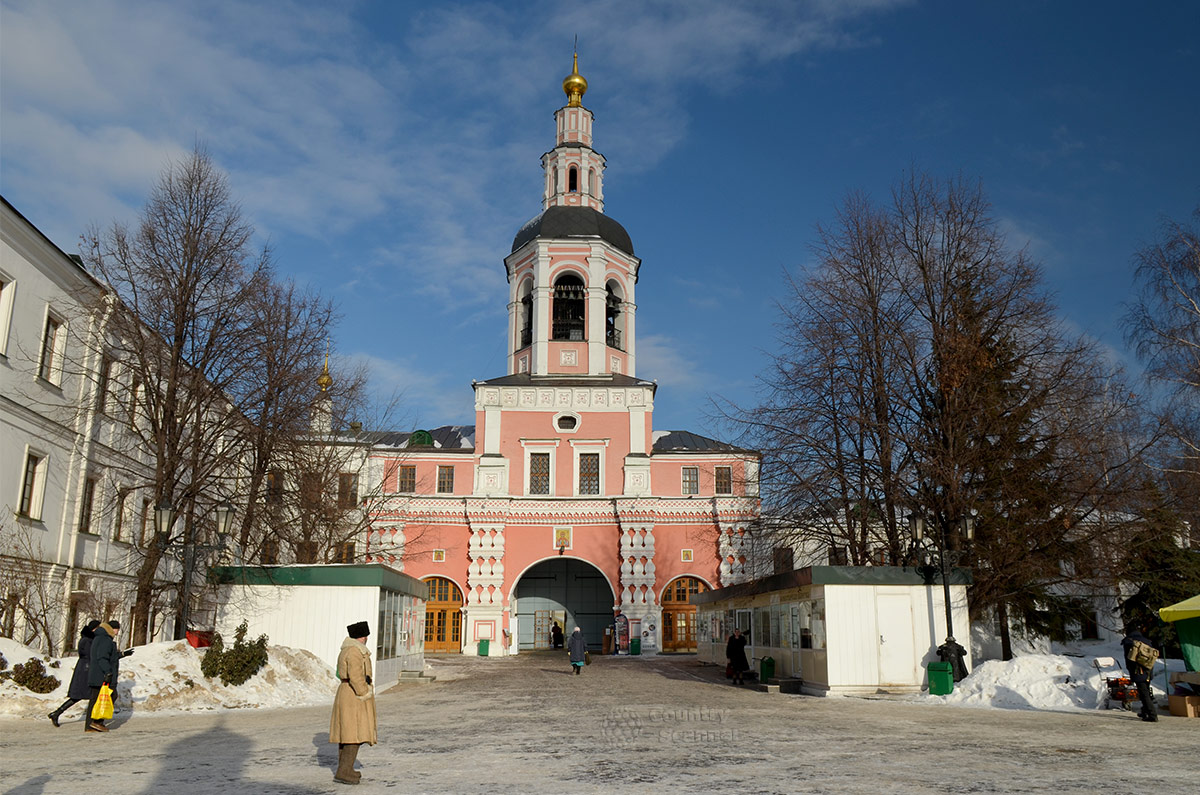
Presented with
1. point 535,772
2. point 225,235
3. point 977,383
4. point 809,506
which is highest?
point 225,235

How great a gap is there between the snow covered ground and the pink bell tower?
26734 mm

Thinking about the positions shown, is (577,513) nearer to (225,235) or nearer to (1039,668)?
(225,235)

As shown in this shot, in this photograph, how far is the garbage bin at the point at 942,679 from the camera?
58.5 ft

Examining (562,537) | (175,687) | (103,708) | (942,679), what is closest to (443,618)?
(562,537)

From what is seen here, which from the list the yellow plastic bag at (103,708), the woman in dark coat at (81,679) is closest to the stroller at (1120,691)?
the yellow plastic bag at (103,708)

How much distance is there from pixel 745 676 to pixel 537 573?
20859mm

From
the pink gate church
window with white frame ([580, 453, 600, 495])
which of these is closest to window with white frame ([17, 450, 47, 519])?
the pink gate church

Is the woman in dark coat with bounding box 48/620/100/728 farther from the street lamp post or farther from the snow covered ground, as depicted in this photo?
the street lamp post

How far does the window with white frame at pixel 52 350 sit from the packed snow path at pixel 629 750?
9956 millimetres

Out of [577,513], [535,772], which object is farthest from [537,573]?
[535,772]

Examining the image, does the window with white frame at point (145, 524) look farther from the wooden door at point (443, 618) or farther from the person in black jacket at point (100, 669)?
the wooden door at point (443, 618)

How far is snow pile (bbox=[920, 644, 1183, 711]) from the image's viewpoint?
15812mm

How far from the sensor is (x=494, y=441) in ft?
139

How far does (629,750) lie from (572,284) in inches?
1389
